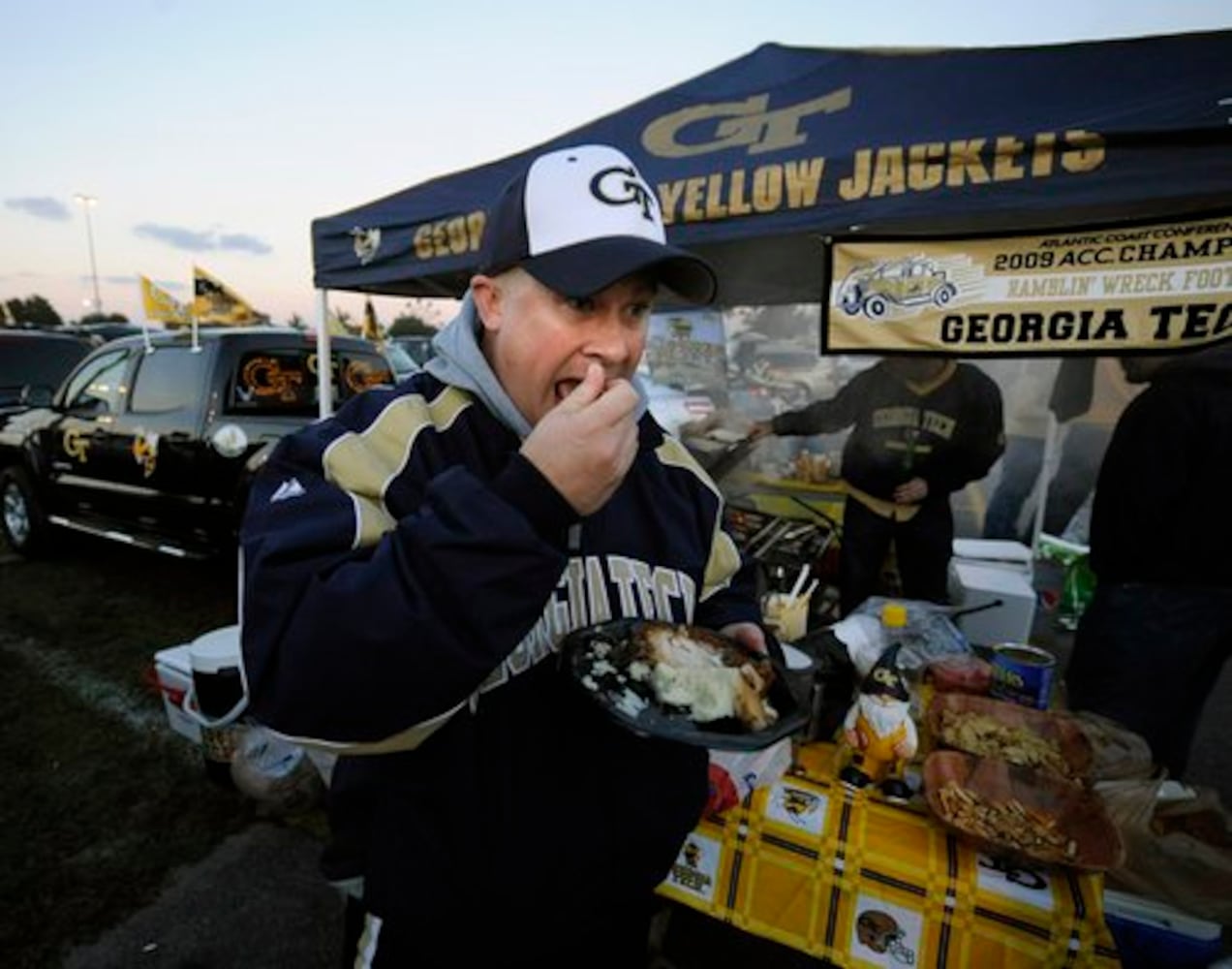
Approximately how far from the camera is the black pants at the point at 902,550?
13.1 ft

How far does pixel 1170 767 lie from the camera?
2865 mm

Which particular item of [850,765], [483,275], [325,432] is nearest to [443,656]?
[325,432]

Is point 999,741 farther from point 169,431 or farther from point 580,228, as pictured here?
point 169,431

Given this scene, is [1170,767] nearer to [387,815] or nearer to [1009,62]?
[1009,62]

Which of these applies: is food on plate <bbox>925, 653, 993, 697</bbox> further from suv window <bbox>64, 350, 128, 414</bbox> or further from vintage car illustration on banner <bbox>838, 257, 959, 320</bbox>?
suv window <bbox>64, 350, 128, 414</bbox>

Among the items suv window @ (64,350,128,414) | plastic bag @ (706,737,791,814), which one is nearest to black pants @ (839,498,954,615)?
plastic bag @ (706,737,791,814)

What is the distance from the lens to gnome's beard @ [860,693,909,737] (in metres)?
1.99

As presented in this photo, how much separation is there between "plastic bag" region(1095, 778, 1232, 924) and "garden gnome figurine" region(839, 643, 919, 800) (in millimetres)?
555

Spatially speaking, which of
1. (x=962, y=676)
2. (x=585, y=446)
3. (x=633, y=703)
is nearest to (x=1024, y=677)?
(x=962, y=676)

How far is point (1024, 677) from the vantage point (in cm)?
237

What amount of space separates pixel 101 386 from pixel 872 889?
7.32 meters

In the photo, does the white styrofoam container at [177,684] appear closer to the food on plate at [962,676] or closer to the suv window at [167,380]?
the suv window at [167,380]

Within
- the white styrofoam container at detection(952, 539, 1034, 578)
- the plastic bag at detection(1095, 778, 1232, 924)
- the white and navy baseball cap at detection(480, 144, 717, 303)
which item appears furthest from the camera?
the white styrofoam container at detection(952, 539, 1034, 578)

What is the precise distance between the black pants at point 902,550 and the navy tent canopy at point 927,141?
69.7 inches
